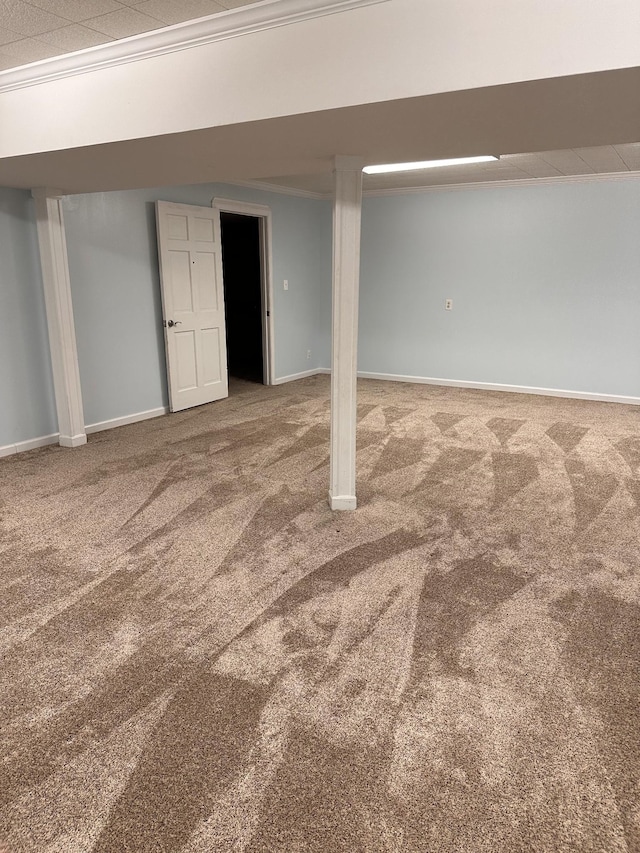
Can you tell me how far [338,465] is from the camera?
11.7ft

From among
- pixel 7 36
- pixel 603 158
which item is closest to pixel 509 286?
pixel 603 158

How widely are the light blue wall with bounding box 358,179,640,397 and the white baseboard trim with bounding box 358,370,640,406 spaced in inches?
2.2

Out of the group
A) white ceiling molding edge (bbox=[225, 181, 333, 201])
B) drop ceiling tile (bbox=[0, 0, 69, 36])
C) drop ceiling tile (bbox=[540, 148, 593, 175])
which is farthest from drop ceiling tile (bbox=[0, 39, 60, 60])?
drop ceiling tile (bbox=[540, 148, 593, 175])

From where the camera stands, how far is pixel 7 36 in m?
2.67

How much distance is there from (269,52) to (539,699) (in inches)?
112

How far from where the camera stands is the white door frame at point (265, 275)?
21.4ft

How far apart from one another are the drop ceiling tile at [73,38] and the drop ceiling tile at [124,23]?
0.06m

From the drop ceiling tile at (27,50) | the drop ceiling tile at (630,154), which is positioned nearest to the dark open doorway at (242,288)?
the drop ceiling tile at (630,154)

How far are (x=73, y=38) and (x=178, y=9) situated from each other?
2.26 feet

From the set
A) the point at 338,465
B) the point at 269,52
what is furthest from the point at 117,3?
the point at 338,465

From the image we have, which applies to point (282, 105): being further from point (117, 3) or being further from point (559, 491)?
point (559, 491)

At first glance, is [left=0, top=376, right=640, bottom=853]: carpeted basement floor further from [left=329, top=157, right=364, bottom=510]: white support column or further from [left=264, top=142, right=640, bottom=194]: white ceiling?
[left=264, top=142, right=640, bottom=194]: white ceiling

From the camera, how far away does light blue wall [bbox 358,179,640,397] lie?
6.18m

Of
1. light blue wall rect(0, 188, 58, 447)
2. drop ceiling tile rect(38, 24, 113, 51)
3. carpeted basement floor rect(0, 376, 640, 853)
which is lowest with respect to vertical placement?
carpeted basement floor rect(0, 376, 640, 853)
